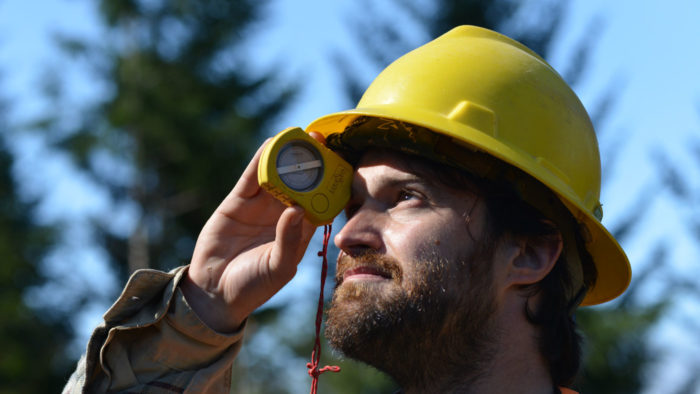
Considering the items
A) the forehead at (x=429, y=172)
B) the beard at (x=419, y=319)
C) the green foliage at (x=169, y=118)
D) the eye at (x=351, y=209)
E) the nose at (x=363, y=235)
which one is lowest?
the beard at (x=419, y=319)

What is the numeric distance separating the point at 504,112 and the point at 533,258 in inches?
22.8

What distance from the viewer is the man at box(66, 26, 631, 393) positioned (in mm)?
3176

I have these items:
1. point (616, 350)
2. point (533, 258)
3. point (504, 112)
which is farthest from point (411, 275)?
point (616, 350)

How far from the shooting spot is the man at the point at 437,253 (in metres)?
3.18

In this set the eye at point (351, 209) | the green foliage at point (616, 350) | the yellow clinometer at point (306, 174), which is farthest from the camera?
the green foliage at point (616, 350)

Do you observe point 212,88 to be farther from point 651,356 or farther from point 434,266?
point 434,266

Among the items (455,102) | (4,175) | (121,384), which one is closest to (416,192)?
(455,102)

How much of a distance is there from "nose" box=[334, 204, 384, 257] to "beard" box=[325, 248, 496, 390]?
0.04 m

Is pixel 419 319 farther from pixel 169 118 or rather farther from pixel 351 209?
pixel 169 118

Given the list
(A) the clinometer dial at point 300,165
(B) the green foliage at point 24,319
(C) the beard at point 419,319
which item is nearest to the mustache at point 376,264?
(C) the beard at point 419,319

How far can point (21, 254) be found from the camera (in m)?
22.6

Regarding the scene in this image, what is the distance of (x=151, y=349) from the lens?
3627 mm

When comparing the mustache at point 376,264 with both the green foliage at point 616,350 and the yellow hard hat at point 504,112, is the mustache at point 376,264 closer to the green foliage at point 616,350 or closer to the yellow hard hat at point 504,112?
the yellow hard hat at point 504,112

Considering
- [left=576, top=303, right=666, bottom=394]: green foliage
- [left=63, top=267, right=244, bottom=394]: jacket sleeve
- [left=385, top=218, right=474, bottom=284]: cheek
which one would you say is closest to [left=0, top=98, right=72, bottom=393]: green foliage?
[left=576, top=303, right=666, bottom=394]: green foliage
